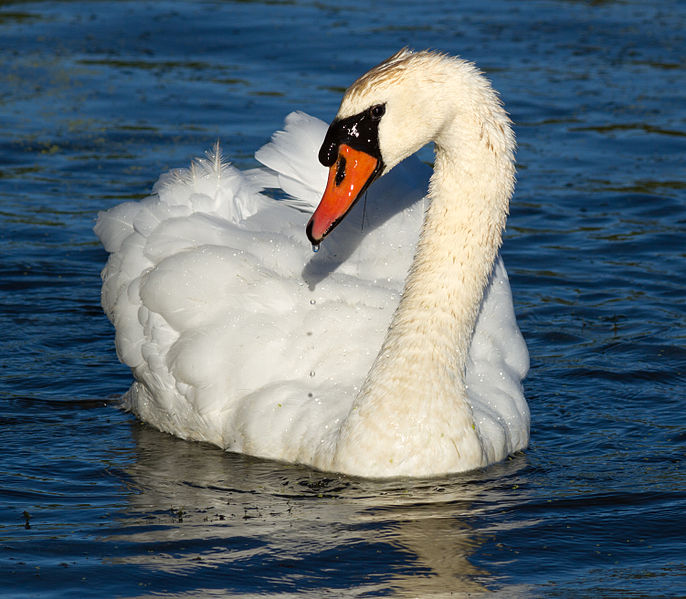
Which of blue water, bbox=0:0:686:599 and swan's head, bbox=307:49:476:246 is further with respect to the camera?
swan's head, bbox=307:49:476:246

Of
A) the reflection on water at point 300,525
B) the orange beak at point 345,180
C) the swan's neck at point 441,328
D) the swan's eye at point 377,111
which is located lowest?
the reflection on water at point 300,525

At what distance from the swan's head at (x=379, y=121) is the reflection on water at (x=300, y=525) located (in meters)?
1.40

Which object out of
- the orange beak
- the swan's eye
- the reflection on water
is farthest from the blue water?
the swan's eye

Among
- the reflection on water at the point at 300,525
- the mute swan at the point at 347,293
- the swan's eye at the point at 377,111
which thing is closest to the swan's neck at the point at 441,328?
the mute swan at the point at 347,293

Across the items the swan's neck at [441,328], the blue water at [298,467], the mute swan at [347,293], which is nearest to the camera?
the blue water at [298,467]

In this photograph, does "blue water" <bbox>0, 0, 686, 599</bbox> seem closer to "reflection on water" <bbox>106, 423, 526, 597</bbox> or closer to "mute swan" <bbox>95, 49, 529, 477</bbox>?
"reflection on water" <bbox>106, 423, 526, 597</bbox>

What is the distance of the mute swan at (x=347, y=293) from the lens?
6848 millimetres

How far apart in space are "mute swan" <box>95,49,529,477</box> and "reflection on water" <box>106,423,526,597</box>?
0.15 meters

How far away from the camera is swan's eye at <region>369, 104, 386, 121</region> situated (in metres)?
6.71

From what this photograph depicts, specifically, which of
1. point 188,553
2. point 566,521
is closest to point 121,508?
point 188,553

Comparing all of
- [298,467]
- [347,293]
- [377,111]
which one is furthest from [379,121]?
[298,467]

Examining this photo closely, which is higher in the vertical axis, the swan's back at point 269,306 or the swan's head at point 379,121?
the swan's head at point 379,121

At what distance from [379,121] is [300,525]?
1988 mm

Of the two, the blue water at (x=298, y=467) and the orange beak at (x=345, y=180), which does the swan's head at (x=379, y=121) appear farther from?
the blue water at (x=298, y=467)
